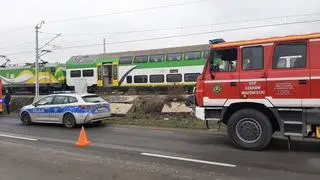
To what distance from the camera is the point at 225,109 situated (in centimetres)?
1166

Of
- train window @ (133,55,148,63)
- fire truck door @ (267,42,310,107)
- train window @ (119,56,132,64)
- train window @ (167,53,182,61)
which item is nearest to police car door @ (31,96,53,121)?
fire truck door @ (267,42,310,107)

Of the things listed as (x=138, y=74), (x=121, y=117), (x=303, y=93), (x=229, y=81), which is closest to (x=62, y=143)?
(x=229, y=81)

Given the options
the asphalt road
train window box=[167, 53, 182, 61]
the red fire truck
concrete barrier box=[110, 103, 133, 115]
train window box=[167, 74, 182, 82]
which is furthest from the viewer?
train window box=[167, 53, 182, 61]

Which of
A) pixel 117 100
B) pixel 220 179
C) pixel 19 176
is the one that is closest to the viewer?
pixel 220 179

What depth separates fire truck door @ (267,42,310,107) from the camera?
10445 mm

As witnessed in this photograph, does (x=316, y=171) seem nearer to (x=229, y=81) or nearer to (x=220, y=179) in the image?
(x=220, y=179)

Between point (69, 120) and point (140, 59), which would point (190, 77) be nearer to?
point (140, 59)

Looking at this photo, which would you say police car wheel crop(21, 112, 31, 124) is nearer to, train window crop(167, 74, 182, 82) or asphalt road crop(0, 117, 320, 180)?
asphalt road crop(0, 117, 320, 180)

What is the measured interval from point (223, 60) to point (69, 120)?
340 inches

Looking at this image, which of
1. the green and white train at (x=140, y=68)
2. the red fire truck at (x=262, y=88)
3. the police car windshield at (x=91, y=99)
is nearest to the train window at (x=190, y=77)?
the green and white train at (x=140, y=68)

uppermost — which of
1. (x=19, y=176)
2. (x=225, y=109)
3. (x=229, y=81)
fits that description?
(x=229, y=81)

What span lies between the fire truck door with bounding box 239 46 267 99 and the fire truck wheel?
48 centimetres

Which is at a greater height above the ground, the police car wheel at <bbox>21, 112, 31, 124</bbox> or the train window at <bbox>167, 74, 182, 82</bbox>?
the train window at <bbox>167, 74, 182, 82</bbox>

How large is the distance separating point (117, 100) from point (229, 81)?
15.0 meters
